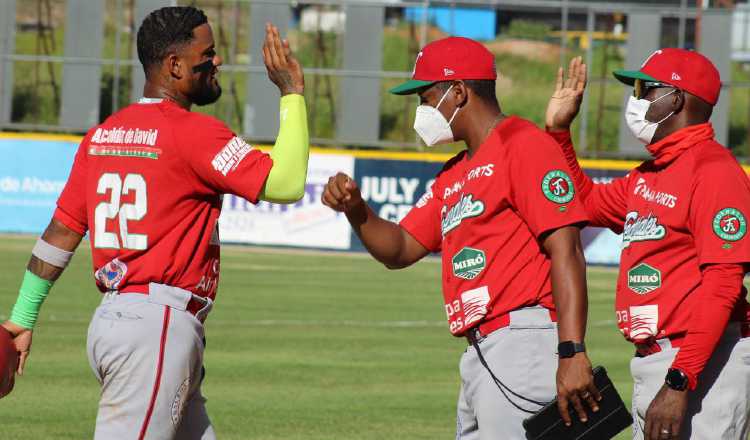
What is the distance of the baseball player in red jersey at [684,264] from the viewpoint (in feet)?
17.3

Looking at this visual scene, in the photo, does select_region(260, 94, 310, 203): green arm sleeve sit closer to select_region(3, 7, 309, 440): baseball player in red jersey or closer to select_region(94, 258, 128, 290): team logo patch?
select_region(3, 7, 309, 440): baseball player in red jersey

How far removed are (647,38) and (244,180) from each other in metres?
31.6

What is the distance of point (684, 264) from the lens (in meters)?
5.50

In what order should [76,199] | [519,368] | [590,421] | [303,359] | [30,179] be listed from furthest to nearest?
[30,179]
[303,359]
[76,199]
[519,368]
[590,421]

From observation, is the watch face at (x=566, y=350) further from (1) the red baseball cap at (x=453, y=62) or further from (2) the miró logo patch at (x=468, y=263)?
(1) the red baseball cap at (x=453, y=62)

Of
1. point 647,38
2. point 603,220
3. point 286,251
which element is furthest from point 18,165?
point 603,220

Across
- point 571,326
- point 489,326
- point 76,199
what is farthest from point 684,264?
point 76,199

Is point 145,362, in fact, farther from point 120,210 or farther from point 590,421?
point 590,421

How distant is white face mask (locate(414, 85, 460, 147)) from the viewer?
5.75m

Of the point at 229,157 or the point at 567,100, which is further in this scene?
the point at 567,100

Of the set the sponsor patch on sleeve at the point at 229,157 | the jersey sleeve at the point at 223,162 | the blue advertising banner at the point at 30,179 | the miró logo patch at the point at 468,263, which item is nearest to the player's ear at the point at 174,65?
the jersey sleeve at the point at 223,162

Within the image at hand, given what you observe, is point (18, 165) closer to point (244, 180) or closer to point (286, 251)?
point (286, 251)

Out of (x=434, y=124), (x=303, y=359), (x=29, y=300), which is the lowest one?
(x=303, y=359)

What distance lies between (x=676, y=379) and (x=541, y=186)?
900mm
